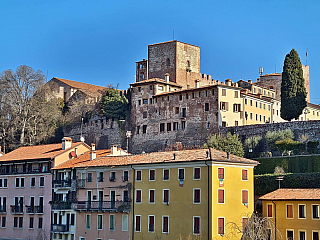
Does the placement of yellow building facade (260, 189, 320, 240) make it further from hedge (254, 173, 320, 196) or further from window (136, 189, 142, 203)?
window (136, 189, 142, 203)

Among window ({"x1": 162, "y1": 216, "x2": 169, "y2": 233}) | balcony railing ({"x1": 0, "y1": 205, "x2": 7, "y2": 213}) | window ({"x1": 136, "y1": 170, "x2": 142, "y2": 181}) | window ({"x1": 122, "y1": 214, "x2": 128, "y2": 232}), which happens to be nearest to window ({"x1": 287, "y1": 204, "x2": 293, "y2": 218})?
window ({"x1": 162, "y1": 216, "x2": 169, "y2": 233})

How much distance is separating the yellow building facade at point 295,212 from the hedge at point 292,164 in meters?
7.12

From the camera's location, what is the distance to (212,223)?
143 ft

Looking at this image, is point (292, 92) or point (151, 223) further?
point (292, 92)

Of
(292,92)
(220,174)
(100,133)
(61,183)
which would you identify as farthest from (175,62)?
(220,174)

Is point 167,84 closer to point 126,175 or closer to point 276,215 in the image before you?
point 126,175

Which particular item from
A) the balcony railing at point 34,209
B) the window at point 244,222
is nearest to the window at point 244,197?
the window at point 244,222

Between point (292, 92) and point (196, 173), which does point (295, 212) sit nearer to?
point (196, 173)

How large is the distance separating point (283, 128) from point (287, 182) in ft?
46.6

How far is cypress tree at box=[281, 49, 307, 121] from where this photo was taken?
66.3 m

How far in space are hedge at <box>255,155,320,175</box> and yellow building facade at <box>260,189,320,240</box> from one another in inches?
280

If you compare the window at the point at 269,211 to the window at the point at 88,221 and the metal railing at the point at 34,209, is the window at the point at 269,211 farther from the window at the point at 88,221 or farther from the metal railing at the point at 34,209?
the metal railing at the point at 34,209

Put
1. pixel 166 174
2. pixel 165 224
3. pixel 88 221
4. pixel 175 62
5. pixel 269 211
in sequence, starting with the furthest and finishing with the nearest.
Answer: pixel 175 62, pixel 88 221, pixel 166 174, pixel 165 224, pixel 269 211

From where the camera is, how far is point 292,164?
54.5 m
